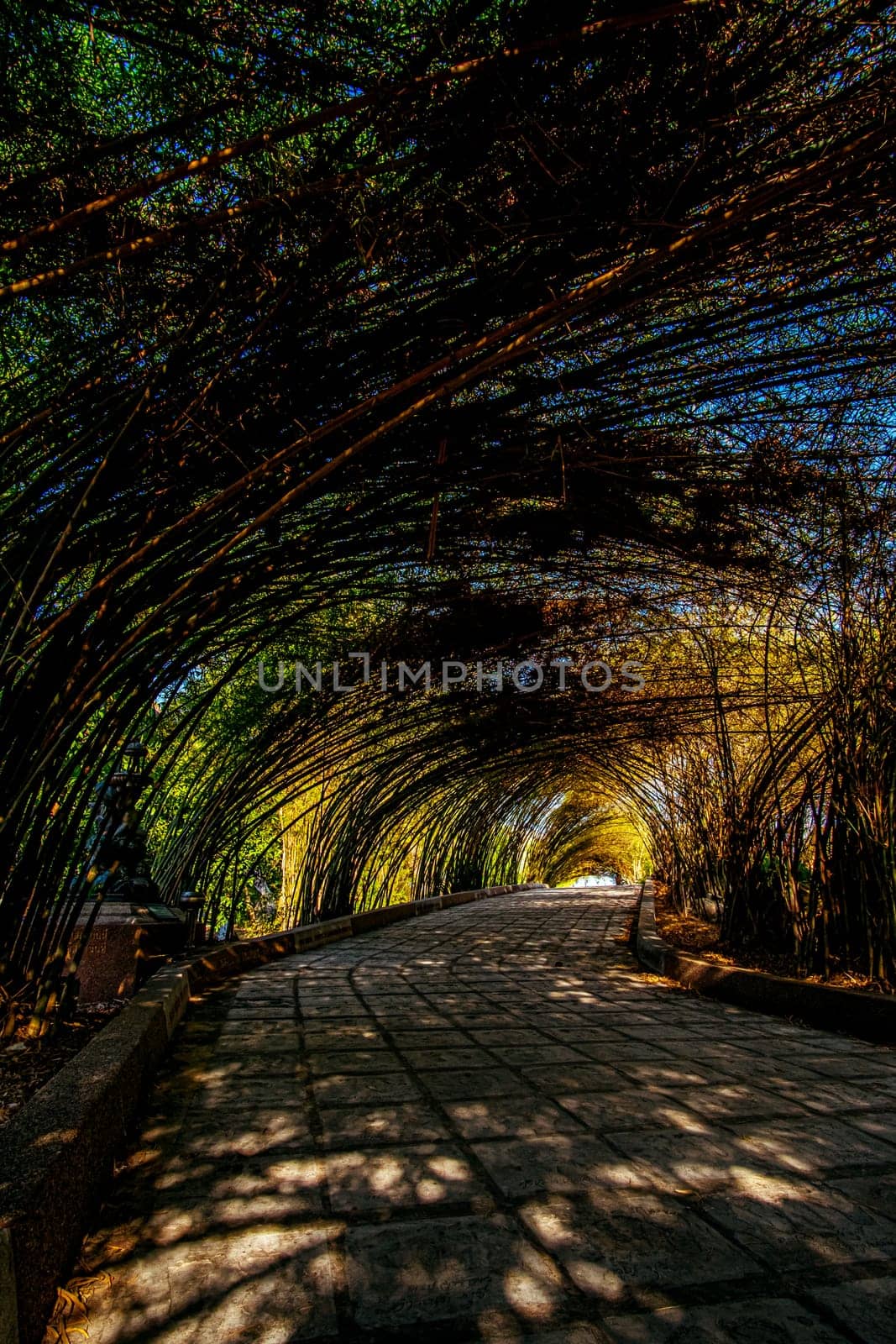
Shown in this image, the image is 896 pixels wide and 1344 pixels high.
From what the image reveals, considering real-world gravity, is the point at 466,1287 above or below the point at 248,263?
below

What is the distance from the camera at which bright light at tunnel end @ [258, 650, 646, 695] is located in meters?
5.16

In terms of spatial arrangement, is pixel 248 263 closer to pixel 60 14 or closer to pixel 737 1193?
pixel 60 14

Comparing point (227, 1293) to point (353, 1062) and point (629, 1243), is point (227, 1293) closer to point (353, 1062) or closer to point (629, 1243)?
point (629, 1243)

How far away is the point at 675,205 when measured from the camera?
1.99m

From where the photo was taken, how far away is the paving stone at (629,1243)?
4.33ft

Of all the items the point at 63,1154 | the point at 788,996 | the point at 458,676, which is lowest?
the point at 788,996

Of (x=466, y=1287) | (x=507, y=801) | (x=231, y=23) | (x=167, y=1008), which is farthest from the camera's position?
(x=507, y=801)

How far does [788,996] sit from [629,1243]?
278cm

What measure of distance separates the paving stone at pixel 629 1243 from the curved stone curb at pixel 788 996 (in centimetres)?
218

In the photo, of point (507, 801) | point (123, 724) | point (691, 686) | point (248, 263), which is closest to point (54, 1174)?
point (123, 724)

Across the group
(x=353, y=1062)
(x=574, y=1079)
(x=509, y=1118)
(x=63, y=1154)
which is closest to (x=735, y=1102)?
(x=574, y=1079)

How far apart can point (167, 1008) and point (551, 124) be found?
10.7 feet

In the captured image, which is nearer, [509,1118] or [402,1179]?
[402,1179]

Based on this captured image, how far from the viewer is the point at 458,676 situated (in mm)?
6141
